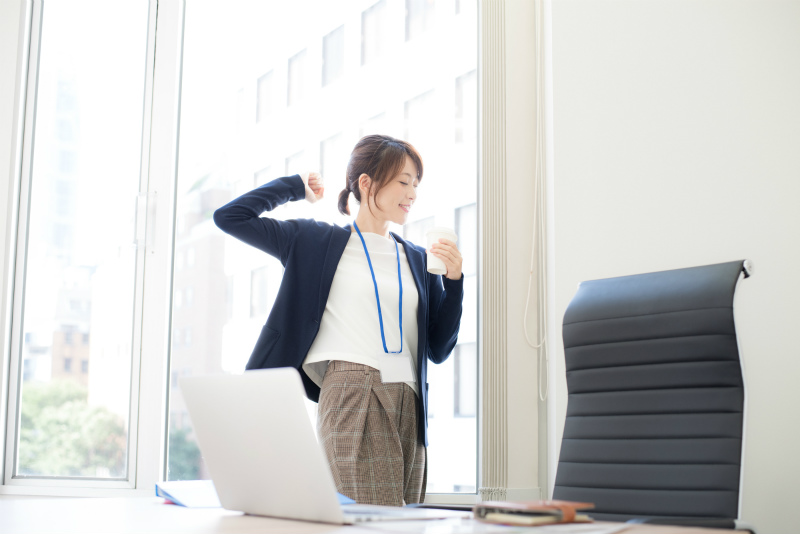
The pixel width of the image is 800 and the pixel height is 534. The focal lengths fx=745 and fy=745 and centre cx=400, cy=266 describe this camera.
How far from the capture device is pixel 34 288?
3.03 metres

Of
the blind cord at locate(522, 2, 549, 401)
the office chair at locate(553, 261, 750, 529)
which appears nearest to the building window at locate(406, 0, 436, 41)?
the blind cord at locate(522, 2, 549, 401)

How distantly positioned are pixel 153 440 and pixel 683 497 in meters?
2.06

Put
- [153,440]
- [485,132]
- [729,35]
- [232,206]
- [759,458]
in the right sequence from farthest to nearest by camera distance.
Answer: [153,440] < [485,132] < [232,206] < [729,35] < [759,458]

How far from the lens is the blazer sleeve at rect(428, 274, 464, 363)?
209 cm

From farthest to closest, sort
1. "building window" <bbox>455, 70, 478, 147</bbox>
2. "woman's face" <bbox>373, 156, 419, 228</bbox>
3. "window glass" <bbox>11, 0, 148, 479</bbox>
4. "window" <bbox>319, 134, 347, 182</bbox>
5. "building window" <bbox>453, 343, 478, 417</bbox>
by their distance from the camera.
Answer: "window glass" <bbox>11, 0, 148, 479</bbox> < "window" <bbox>319, 134, 347, 182</bbox> < "building window" <bbox>455, 70, 478, 147</bbox> < "building window" <bbox>453, 343, 478, 417</bbox> < "woman's face" <bbox>373, 156, 419, 228</bbox>

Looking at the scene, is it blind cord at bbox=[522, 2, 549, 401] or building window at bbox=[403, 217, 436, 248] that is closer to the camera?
blind cord at bbox=[522, 2, 549, 401]

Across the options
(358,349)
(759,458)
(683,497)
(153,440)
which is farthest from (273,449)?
(153,440)

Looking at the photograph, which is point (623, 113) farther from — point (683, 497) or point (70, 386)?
point (70, 386)

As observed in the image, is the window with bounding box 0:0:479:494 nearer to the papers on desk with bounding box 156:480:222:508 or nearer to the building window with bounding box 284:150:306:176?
the building window with bounding box 284:150:306:176

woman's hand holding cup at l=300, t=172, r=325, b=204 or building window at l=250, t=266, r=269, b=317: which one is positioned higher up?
woman's hand holding cup at l=300, t=172, r=325, b=204

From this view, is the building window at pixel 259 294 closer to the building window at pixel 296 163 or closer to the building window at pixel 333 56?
the building window at pixel 296 163

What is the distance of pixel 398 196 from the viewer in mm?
2135

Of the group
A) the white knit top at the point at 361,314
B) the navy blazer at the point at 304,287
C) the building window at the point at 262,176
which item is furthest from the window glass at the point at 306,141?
the white knit top at the point at 361,314

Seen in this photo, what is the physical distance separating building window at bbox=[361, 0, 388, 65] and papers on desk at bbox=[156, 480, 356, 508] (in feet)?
6.19
